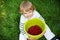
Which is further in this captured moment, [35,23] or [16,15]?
[16,15]

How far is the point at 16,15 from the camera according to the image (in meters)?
4.12

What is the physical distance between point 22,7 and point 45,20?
0.45 metres

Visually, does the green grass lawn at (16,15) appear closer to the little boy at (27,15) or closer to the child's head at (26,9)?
the little boy at (27,15)

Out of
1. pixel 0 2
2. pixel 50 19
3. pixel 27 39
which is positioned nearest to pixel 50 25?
pixel 50 19

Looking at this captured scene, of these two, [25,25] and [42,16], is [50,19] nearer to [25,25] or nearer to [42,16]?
[42,16]

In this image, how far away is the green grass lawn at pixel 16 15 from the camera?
13.1ft

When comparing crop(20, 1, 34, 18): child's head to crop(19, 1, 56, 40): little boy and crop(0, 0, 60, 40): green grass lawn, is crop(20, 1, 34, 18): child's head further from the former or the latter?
crop(0, 0, 60, 40): green grass lawn

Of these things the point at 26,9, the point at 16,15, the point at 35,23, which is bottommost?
the point at 16,15

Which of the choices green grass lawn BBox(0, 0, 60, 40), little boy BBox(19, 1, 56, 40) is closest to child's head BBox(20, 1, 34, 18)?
little boy BBox(19, 1, 56, 40)

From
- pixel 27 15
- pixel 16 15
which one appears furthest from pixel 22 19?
pixel 16 15

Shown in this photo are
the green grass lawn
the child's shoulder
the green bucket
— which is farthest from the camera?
the green grass lawn

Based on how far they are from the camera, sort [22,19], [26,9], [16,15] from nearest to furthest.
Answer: [26,9] < [22,19] < [16,15]

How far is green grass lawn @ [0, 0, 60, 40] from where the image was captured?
400 cm

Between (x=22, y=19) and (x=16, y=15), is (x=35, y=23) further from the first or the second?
(x=16, y=15)
